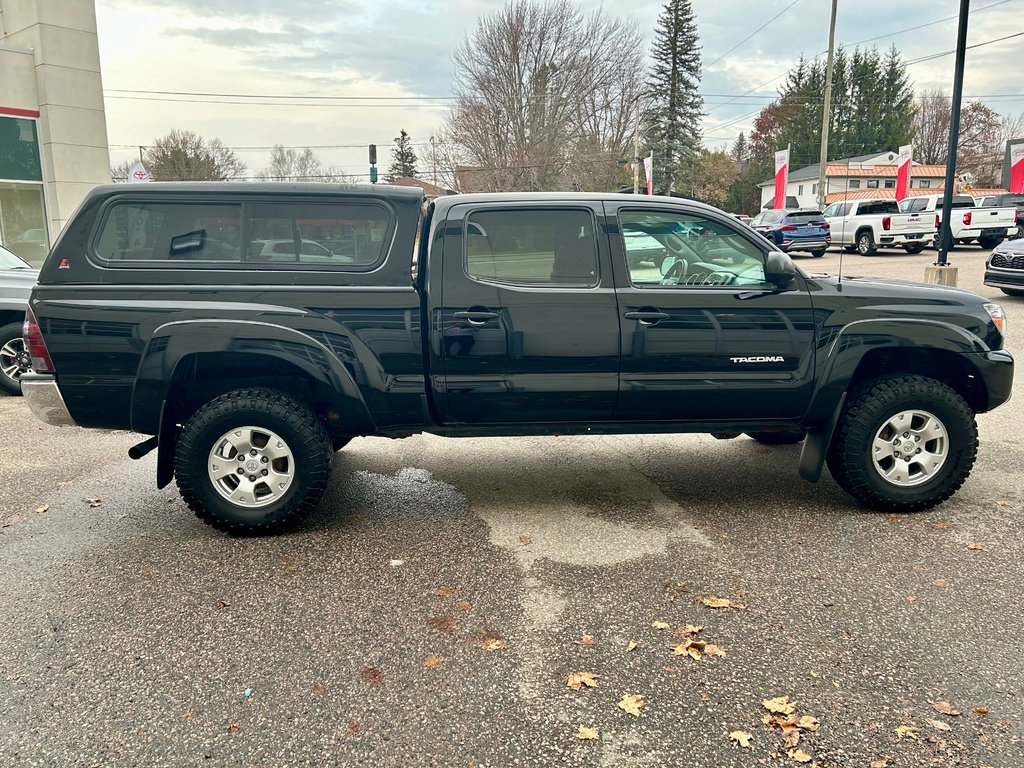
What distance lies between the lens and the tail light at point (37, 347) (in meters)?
4.20

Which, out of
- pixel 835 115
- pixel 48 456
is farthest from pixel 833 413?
pixel 835 115

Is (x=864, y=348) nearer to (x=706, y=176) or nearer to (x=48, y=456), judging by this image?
(x=48, y=456)

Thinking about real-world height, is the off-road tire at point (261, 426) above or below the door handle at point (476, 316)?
below

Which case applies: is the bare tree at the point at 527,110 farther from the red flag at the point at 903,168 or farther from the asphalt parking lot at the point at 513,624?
the asphalt parking lot at the point at 513,624

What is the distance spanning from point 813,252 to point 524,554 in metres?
26.6

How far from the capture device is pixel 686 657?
3.16 metres

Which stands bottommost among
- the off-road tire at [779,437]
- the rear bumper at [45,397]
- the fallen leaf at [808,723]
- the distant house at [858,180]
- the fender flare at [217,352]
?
the fallen leaf at [808,723]

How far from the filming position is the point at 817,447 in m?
4.76

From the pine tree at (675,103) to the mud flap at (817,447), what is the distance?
5620cm

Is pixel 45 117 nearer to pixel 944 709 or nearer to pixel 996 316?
pixel 996 316

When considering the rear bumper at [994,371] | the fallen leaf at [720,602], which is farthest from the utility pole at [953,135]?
the fallen leaf at [720,602]

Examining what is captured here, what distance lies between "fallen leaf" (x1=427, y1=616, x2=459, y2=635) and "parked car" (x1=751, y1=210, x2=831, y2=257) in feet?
79.6

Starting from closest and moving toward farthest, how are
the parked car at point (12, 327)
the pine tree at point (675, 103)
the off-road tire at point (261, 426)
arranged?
the off-road tire at point (261, 426) < the parked car at point (12, 327) < the pine tree at point (675, 103)

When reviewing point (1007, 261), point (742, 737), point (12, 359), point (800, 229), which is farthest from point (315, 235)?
point (800, 229)
